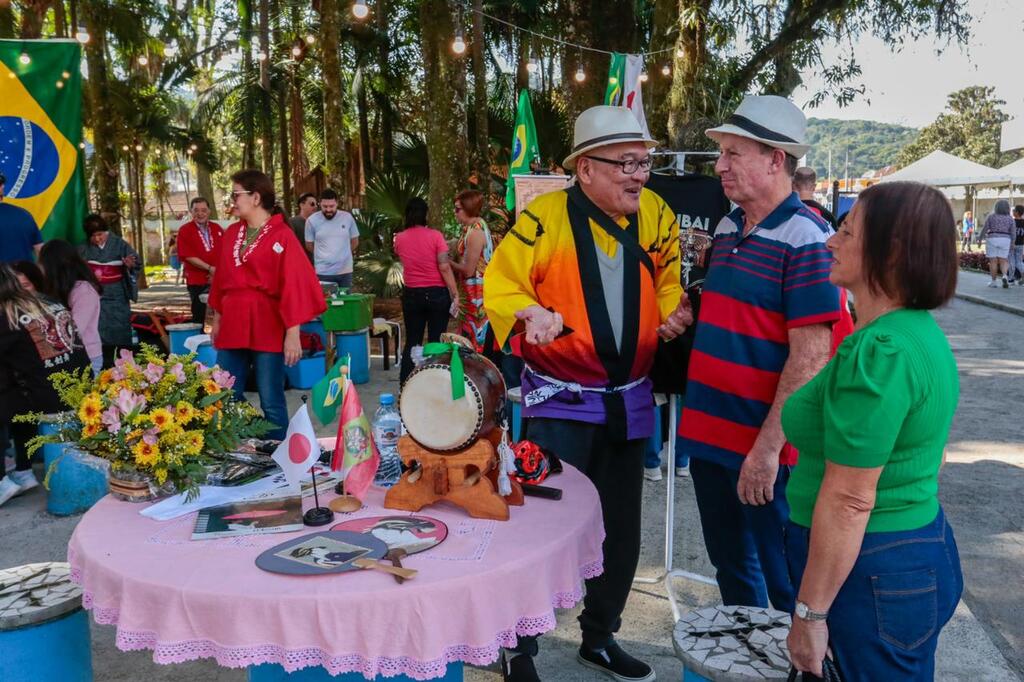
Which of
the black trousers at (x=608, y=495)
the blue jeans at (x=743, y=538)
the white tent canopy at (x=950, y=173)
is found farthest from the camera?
the white tent canopy at (x=950, y=173)

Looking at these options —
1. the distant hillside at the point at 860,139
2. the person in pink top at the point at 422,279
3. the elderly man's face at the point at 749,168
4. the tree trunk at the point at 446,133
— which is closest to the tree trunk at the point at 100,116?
the tree trunk at the point at 446,133

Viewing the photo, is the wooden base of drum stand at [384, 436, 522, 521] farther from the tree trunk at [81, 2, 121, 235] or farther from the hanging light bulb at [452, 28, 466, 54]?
the tree trunk at [81, 2, 121, 235]

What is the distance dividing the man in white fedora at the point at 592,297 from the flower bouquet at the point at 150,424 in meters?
0.93

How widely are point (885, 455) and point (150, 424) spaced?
1.90 meters

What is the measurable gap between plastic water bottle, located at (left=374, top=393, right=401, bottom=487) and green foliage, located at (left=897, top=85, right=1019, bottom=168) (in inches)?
2787

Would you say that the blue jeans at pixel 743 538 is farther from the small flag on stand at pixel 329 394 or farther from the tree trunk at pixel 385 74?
Answer: the tree trunk at pixel 385 74

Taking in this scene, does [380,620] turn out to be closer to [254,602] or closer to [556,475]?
[254,602]

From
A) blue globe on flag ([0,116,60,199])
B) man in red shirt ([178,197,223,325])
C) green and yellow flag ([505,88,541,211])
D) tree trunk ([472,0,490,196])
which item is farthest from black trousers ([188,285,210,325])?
tree trunk ([472,0,490,196])

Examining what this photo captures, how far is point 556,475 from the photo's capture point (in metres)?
2.52

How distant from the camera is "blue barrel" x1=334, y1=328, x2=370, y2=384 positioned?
26.5 ft

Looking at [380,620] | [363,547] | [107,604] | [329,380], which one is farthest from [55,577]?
[380,620]

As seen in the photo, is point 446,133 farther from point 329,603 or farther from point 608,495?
point 329,603

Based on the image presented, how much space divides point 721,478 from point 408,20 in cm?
2006

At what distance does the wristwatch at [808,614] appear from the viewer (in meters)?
1.67
